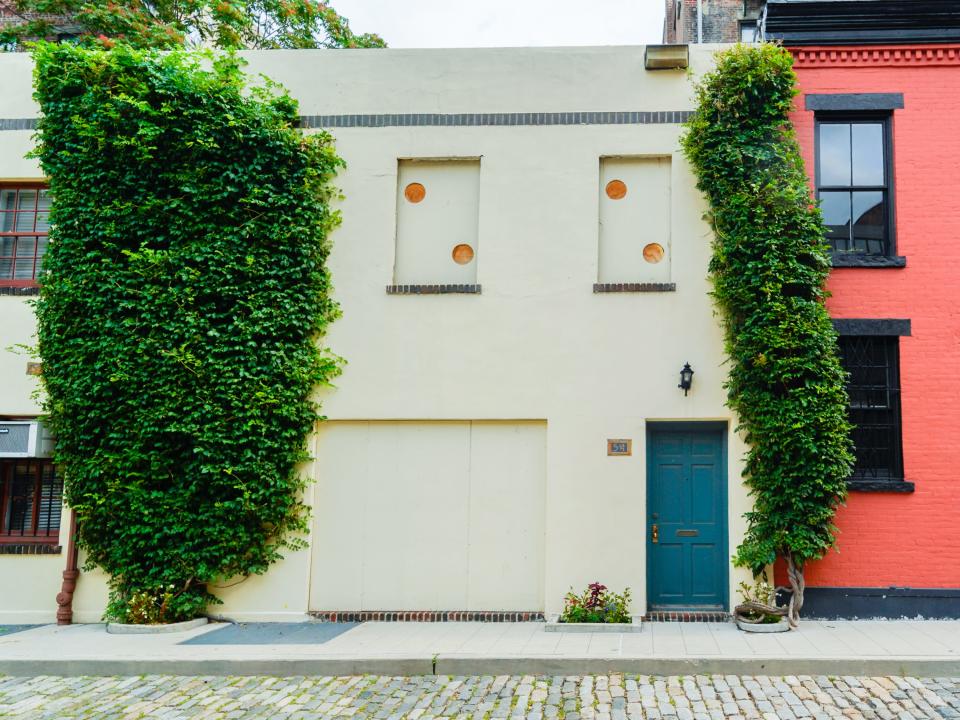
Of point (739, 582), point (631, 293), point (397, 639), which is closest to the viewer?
point (397, 639)

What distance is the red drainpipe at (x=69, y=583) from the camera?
10.2 m

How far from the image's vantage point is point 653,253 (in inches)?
416

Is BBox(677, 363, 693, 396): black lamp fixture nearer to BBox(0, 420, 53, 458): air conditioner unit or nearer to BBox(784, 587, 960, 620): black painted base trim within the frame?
BBox(784, 587, 960, 620): black painted base trim

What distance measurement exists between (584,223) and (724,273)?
1832mm

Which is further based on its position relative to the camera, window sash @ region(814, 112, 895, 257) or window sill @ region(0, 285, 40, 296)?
window sill @ region(0, 285, 40, 296)

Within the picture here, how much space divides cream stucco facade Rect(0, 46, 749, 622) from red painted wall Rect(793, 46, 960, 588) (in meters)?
1.42

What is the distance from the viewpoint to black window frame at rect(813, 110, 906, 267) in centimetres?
1010

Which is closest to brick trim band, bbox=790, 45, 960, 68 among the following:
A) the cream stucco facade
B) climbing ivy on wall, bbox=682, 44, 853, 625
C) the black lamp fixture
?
climbing ivy on wall, bbox=682, 44, 853, 625

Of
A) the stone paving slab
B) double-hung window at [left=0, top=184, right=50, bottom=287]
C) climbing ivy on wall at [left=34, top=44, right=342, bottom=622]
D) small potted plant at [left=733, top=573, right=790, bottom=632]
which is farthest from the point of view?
double-hung window at [left=0, top=184, right=50, bottom=287]

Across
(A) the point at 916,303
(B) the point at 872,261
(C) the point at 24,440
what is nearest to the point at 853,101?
(B) the point at 872,261

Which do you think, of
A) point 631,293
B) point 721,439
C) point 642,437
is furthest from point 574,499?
point 631,293

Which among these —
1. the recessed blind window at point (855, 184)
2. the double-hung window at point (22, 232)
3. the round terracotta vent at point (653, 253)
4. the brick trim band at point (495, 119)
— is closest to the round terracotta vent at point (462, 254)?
the brick trim band at point (495, 119)

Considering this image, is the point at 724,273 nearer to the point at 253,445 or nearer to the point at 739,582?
the point at 739,582

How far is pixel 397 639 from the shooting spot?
8.88m
